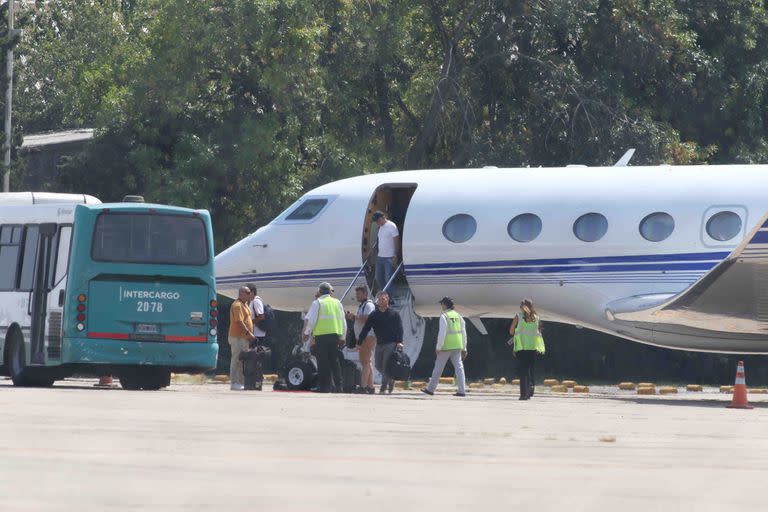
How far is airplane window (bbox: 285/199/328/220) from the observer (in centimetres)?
2752

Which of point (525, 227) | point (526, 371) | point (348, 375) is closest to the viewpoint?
point (526, 371)

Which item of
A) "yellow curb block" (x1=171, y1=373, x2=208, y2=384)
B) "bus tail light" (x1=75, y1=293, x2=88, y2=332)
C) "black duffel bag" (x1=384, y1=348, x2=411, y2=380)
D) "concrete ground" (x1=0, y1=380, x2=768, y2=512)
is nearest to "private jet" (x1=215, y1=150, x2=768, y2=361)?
"black duffel bag" (x1=384, y1=348, x2=411, y2=380)

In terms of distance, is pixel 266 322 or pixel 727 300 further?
pixel 266 322

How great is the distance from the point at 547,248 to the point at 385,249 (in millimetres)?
2993

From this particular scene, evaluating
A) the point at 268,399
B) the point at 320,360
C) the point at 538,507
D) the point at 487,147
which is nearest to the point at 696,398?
the point at 320,360

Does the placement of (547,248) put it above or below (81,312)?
above

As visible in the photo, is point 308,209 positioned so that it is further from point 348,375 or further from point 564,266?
point 564,266

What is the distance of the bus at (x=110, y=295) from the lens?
23312 millimetres

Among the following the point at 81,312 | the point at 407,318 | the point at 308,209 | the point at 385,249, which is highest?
the point at 308,209

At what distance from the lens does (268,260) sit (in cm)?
2762

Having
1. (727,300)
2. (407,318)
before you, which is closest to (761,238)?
(727,300)

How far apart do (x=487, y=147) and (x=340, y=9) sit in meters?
7.22

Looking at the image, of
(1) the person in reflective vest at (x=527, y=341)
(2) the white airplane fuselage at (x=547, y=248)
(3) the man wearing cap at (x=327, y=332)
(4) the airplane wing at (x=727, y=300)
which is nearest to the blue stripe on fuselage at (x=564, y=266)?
(2) the white airplane fuselage at (x=547, y=248)

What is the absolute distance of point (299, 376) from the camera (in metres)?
25.5
